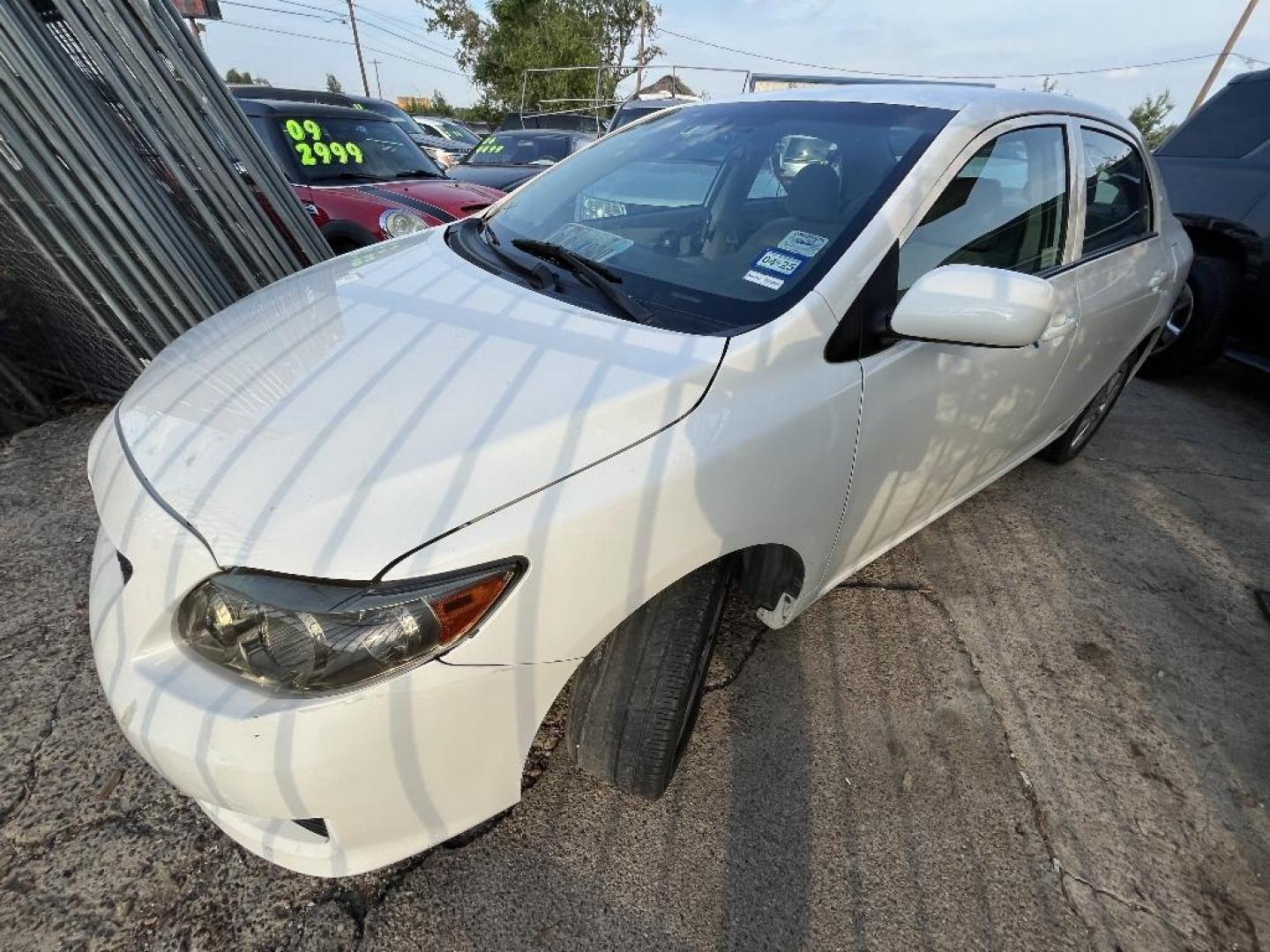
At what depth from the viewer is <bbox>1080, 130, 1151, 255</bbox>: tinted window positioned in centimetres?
231

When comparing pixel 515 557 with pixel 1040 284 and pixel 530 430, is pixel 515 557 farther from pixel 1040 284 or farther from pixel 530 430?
pixel 1040 284

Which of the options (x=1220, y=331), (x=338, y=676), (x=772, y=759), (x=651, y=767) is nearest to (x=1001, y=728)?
(x=772, y=759)

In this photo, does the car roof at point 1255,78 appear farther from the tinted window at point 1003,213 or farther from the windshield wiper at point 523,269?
the windshield wiper at point 523,269

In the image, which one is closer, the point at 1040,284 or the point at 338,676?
the point at 338,676

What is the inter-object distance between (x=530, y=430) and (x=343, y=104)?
20.1 ft

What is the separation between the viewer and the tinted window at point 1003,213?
1.66 meters

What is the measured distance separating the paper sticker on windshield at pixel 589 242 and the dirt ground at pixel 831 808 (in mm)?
1270

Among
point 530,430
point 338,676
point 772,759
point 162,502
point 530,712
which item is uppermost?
point 530,430

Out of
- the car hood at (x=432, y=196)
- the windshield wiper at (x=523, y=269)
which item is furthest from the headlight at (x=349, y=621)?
the car hood at (x=432, y=196)

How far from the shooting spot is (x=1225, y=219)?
4062 mm

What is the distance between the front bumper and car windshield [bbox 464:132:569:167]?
7.73 meters

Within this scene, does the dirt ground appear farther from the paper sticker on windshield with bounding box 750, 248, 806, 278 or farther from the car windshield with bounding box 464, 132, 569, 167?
the car windshield with bounding box 464, 132, 569, 167

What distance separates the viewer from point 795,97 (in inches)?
82.5

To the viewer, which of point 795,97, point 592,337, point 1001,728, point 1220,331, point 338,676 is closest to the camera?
point 338,676
